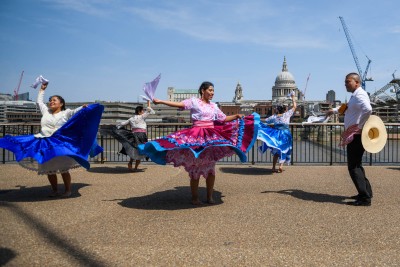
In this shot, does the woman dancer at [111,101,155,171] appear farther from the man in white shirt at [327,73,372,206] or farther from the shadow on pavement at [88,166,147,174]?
the man in white shirt at [327,73,372,206]

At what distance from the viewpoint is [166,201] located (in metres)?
5.87

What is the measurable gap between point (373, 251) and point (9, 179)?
7174mm

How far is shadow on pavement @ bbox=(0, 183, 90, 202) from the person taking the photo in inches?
235

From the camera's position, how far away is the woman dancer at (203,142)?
5367 millimetres

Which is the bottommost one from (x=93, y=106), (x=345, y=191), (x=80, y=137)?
(x=345, y=191)

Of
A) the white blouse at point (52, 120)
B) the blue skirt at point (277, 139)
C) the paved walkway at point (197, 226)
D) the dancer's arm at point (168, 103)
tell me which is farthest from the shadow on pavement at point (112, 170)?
the dancer's arm at point (168, 103)

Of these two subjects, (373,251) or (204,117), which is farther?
(204,117)

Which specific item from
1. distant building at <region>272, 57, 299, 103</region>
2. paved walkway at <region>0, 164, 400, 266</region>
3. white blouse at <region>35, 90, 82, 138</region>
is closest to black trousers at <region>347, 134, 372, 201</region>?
paved walkway at <region>0, 164, 400, 266</region>

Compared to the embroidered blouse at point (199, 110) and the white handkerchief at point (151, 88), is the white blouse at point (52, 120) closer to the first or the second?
the white handkerchief at point (151, 88)

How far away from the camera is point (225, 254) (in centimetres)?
334

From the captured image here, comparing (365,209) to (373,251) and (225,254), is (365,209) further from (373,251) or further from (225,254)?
(225,254)

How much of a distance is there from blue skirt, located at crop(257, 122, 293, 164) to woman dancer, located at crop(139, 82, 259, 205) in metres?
3.38

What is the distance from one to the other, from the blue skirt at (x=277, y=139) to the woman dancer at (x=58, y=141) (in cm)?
429

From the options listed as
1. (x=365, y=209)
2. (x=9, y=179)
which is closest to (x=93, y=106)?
(x=9, y=179)
